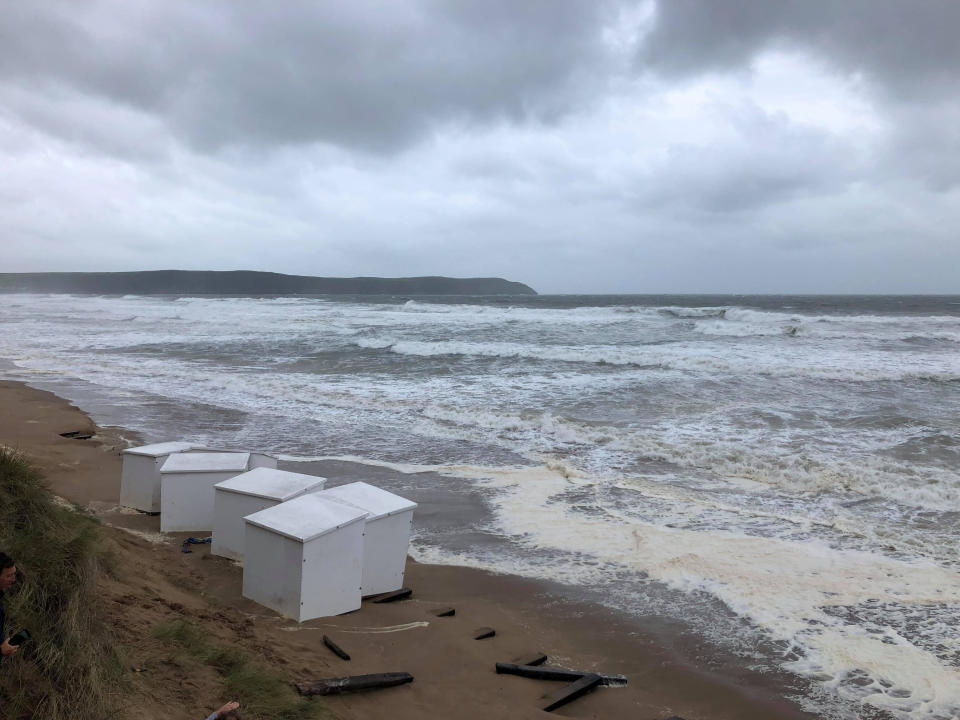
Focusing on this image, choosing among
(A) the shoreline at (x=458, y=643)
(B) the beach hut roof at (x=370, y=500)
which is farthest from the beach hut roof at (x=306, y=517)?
(A) the shoreline at (x=458, y=643)

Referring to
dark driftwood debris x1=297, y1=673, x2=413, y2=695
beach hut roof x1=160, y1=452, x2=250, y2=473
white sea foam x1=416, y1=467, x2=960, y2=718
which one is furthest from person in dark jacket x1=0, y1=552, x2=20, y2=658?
white sea foam x1=416, y1=467, x2=960, y2=718

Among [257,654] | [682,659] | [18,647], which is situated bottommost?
[682,659]

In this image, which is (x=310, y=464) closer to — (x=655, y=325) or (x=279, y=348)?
(x=279, y=348)

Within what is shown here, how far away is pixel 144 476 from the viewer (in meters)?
6.90

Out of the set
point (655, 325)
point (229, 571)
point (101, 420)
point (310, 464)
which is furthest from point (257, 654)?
point (655, 325)

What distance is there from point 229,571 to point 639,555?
3.86 metres

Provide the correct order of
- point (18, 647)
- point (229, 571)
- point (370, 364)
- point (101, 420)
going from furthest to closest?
point (370, 364) → point (101, 420) → point (229, 571) → point (18, 647)

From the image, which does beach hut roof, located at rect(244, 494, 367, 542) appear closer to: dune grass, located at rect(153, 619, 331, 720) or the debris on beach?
dune grass, located at rect(153, 619, 331, 720)

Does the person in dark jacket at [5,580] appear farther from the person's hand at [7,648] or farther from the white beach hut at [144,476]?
the white beach hut at [144,476]

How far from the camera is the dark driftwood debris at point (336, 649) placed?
423 cm

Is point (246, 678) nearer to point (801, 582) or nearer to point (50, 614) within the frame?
point (50, 614)

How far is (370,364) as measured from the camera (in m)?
22.0

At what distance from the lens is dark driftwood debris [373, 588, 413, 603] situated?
5.30m

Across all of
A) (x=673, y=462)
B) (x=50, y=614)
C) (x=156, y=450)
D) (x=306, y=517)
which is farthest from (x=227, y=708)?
(x=673, y=462)
